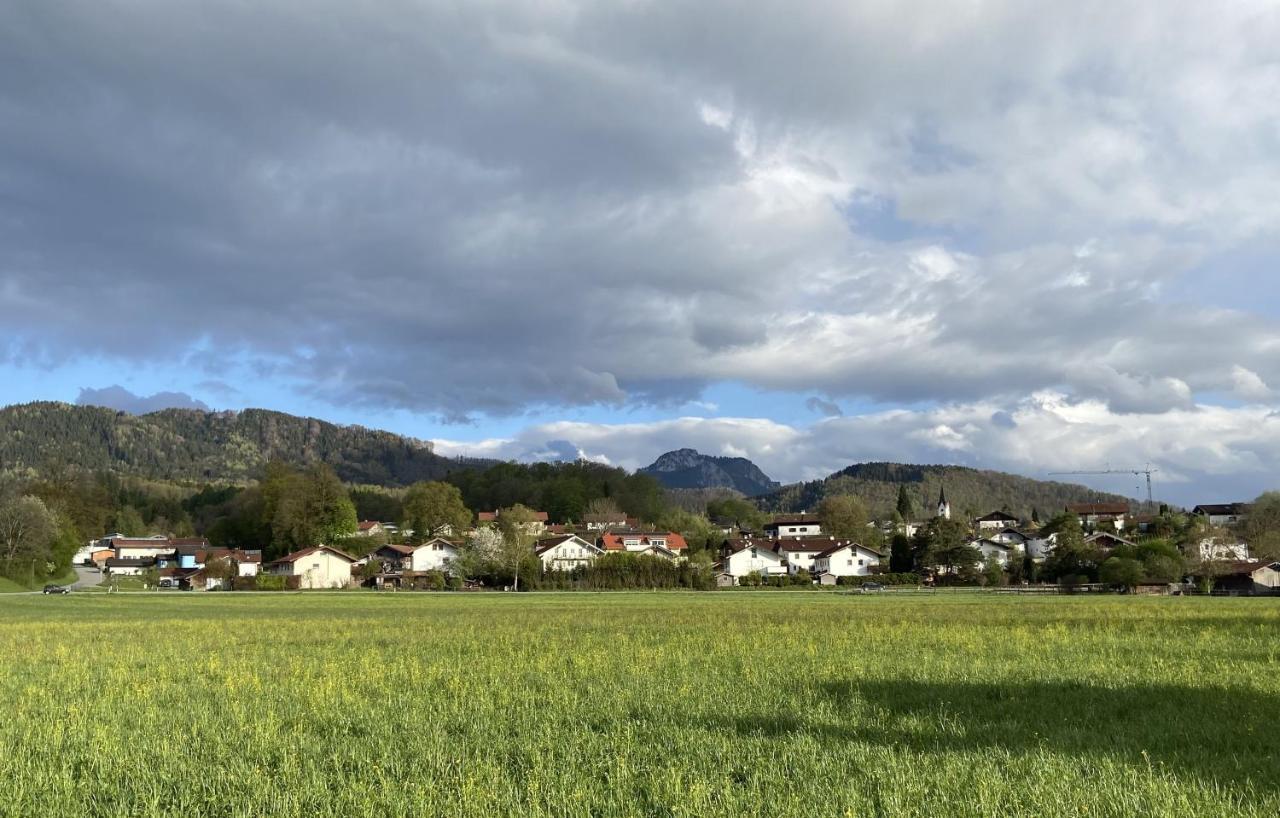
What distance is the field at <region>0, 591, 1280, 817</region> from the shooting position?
959cm

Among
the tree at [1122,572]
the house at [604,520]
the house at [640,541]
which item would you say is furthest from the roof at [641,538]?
the tree at [1122,572]

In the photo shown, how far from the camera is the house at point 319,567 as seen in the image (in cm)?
12100

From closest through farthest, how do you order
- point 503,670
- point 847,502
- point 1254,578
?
1. point 503,670
2. point 1254,578
3. point 847,502

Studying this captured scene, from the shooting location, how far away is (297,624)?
1544 inches

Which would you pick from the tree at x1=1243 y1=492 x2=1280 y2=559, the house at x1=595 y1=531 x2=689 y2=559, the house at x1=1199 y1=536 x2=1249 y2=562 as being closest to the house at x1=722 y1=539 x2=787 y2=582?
the house at x1=595 y1=531 x2=689 y2=559

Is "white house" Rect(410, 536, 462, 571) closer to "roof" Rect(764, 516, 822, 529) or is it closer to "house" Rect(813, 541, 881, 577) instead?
"house" Rect(813, 541, 881, 577)

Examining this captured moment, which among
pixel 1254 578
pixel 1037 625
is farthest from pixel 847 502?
pixel 1037 625

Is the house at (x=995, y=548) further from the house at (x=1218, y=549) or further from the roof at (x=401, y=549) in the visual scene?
the roof at (x=401, y=549)

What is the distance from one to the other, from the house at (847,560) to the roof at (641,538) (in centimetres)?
2660

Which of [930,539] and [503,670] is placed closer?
[503,670]

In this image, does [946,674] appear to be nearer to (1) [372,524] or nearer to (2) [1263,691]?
(2) [1263,691]

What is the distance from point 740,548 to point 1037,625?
10774cm

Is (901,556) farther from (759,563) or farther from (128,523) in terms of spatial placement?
(128,523)

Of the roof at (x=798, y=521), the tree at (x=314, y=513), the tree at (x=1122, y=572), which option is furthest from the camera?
the roof at (x=798, y=521)
